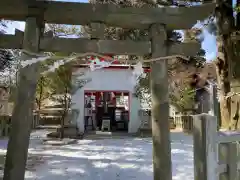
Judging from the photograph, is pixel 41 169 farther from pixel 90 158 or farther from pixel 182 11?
pixel 182 11

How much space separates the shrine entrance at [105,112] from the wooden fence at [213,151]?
10.5 m

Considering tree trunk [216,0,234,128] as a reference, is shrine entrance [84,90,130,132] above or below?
below

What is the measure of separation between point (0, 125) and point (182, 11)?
10100 mm

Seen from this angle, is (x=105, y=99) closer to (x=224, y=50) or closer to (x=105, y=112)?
(x=105, y=112)

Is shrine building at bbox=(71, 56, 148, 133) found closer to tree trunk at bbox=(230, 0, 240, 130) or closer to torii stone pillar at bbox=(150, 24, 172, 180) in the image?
tree trunk at bbox=(230, 0, 240, 130)

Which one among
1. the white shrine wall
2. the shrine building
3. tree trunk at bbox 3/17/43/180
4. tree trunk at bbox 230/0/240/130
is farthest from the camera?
the white shrine wall

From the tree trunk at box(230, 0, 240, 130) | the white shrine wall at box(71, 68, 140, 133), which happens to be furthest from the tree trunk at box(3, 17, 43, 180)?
the white shrine wall at box(71, 68, 140, 133)

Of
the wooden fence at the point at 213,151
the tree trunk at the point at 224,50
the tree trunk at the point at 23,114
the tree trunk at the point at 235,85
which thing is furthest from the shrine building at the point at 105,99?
the wooden fence at the point at 213,151

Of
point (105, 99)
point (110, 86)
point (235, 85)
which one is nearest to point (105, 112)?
point (105, 99)

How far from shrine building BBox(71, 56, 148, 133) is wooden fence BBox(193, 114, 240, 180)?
891 centimetres

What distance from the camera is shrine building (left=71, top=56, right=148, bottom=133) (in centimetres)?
1234

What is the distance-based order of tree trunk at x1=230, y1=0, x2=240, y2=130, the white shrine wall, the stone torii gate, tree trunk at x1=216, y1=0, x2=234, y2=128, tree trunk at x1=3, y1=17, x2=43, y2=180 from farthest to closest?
1. the white shrine wall
2. tree trunk at x1=216, y1=0, x2=234, y2=128
3. tree trunk at x1=230, y1=0, x2=240, y2=130
4. the stone torii gate
5. tree trunk at x1=3, y1=17, x2=43, y2=180

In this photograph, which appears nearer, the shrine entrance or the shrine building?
the shrine building

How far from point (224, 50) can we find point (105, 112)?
31.0 feet
